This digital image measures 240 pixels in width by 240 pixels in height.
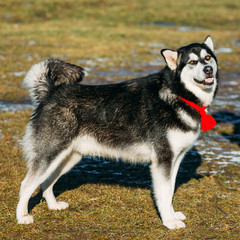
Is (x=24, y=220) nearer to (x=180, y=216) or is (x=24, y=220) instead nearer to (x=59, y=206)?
(x=59, y=206)

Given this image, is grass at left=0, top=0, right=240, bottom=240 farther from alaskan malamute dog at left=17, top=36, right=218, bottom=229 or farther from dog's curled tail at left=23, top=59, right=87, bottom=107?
dog's curled tail at left=23, top=59, right=87, bottom=107

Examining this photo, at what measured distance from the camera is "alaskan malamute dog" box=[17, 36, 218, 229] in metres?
5.28

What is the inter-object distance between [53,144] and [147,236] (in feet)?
5.38

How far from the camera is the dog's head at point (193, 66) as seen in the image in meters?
5.23

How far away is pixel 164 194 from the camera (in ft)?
17.3

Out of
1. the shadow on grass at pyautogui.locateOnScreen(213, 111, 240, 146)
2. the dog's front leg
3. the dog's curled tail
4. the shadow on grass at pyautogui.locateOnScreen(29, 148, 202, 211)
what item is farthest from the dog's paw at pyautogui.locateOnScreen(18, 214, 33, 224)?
the shadow on grass at pyautogui.locateOnScreen(213, 111, 240, 146)

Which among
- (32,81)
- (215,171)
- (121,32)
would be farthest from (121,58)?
(32,81)

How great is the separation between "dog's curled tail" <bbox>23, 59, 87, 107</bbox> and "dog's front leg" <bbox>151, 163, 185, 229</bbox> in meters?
1.74

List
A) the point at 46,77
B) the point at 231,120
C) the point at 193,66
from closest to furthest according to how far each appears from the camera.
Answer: the point at 193,66, the point at 46,77, the point at 231,120

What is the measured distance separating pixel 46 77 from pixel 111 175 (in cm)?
232

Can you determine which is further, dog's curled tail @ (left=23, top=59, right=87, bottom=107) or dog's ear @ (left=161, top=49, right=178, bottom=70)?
dog's curled tail @ (left=23, top=59, right=87, bottom=107)

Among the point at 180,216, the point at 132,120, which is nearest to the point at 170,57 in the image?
the point at 132,120

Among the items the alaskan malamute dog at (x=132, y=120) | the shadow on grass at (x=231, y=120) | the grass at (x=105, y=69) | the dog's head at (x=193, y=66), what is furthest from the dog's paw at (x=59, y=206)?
the shadow on grass at (x=231, y=120)

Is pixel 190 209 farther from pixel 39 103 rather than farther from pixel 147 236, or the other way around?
pixel 39 103
